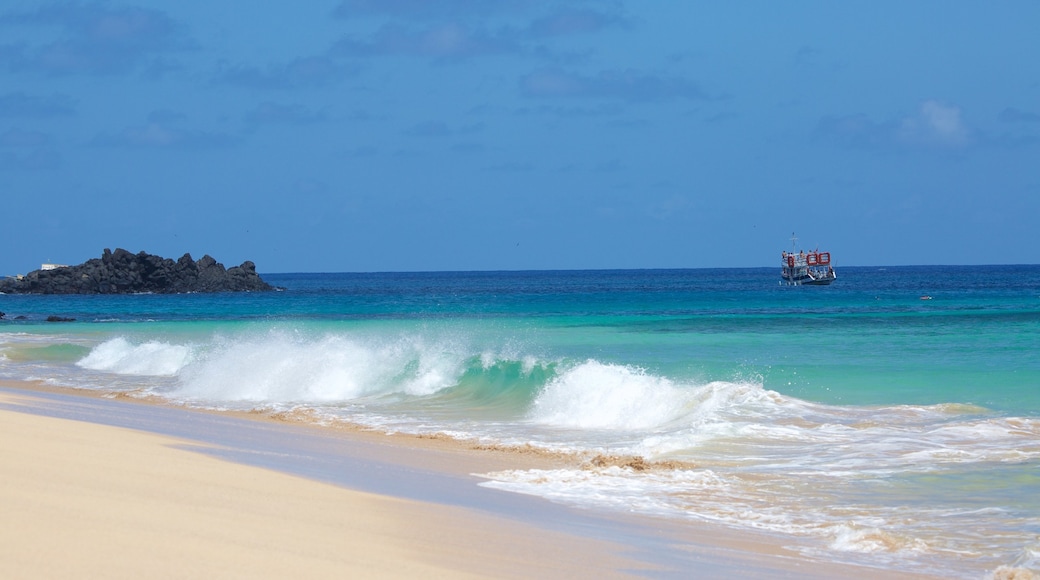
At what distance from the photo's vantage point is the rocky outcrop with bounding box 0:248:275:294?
273 feet

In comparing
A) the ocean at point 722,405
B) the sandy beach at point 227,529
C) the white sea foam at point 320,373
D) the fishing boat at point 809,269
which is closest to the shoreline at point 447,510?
the sandy beach at point 227,529

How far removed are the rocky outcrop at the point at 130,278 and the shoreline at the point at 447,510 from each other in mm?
74846

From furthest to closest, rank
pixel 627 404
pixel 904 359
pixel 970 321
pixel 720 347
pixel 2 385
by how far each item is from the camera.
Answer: pixel 970 321 < pixel 720 347 < pixel 904 359 < pixel 2 385 < pixel 627 404

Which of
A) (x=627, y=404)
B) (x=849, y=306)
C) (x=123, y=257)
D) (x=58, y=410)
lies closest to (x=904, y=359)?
(x=627, y=404)

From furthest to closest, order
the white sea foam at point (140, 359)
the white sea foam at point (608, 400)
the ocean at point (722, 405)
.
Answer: the white sea foam at point (140, 359)
the white sea foam at point (608, 400)
the ocean at point (722, 405)

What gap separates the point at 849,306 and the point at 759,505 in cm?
4392

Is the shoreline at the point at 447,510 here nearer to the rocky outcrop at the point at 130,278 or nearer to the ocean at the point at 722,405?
the ocean at the point at 722,405

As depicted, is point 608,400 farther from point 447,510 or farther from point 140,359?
point 140,359

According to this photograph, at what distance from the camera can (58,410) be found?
13703mm

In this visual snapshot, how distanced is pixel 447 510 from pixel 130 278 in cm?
8232

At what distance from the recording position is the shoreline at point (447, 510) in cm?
617

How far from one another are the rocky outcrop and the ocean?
1915 inches

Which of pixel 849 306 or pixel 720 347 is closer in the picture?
pixel 720 347

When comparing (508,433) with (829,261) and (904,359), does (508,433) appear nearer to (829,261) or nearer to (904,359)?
(904,359)
